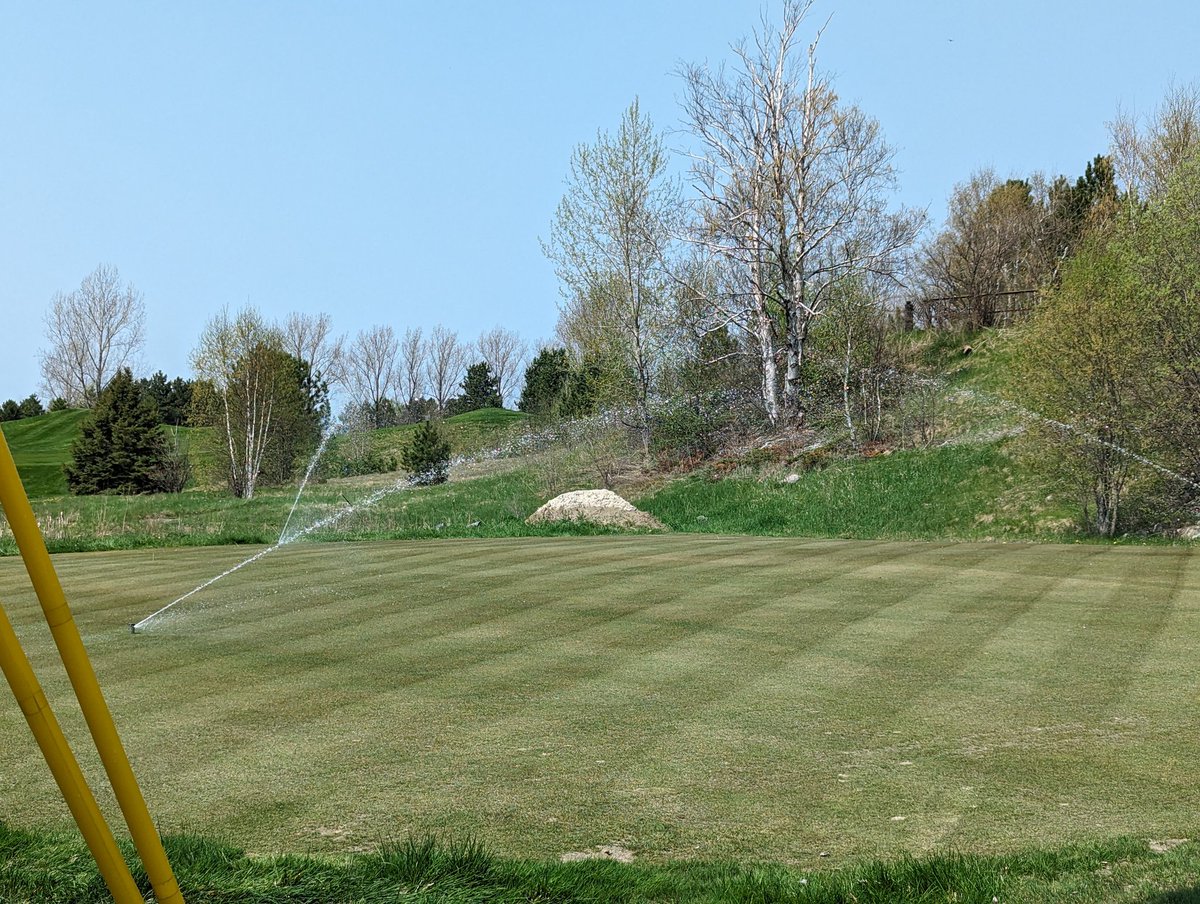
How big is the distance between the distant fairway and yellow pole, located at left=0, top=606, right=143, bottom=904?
3010mm

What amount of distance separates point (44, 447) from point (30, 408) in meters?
20.0

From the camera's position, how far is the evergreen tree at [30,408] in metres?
80.9

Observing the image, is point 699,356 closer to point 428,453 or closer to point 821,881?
point 428,453

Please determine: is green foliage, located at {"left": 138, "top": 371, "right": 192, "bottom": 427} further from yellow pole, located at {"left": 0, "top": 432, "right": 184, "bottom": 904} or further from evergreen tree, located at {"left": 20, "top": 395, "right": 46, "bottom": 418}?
yellow pole, located at {"left": 0, "top": 432, "right": 184, "bottom": 904}

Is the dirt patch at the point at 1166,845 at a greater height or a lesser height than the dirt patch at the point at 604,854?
lesser

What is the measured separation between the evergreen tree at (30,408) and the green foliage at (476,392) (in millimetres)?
31502

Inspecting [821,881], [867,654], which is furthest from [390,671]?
[821,881]

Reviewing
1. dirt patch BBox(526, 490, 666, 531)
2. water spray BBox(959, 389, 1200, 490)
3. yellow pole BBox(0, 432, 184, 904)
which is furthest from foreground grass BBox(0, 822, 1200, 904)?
dirt patch BBox(526, 490, 666, 531)

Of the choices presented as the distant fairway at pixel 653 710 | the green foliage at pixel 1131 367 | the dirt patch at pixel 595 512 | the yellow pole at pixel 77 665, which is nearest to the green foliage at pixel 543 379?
the dirt patch at pixel 595 512

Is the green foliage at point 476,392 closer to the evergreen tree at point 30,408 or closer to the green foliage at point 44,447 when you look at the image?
the green foliage at point 44,447

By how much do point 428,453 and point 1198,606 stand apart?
3381 centimetres

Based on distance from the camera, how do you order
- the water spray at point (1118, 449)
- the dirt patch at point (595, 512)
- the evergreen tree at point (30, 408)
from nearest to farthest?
the water spray at point (1118, 449) → the dirt patch at point (595, 512) → the evergreen tree at point (30, 408)

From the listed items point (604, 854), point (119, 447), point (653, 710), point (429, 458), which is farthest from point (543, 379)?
point (604, 854)

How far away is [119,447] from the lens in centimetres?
4772
